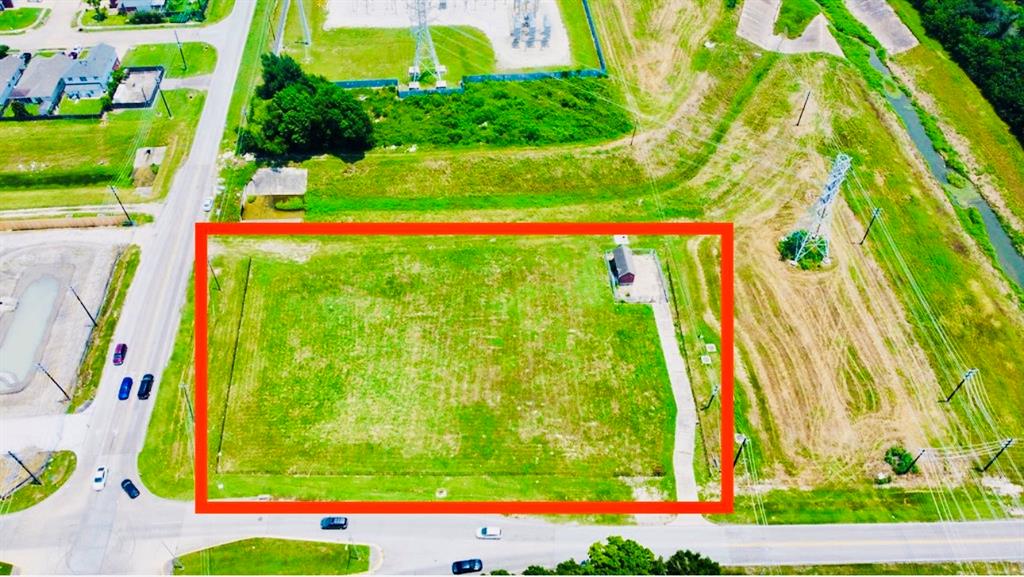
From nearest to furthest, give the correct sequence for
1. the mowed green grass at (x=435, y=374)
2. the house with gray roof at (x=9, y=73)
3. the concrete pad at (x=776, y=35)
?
the mowed green grass at (x=435, y=374) < the house with gray roof at (x=9, y=73) < the concrete pad at (x=776, y=35)

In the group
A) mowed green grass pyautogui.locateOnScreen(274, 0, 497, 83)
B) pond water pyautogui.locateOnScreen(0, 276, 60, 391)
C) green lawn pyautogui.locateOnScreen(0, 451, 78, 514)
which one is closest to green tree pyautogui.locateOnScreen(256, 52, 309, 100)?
mowed green grass pyautogui.locateOnScreen(274, 0, 497, 83)

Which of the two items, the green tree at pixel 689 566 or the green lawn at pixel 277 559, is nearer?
the green tree at pixel 689 566

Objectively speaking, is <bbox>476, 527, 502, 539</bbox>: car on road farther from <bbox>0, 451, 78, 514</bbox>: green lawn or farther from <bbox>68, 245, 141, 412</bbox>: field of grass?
<bbox>68, 245, 141, 412</bbox>: field of grass

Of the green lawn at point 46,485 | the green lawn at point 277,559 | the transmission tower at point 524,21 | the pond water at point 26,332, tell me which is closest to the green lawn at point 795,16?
the transmission tower at point 524,21

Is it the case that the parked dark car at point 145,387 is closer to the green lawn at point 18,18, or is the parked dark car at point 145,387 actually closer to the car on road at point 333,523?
the car on road at point 333,523

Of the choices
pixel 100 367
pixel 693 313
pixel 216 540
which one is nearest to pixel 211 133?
pixel 100 367

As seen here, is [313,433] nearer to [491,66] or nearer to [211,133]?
[211,133]
